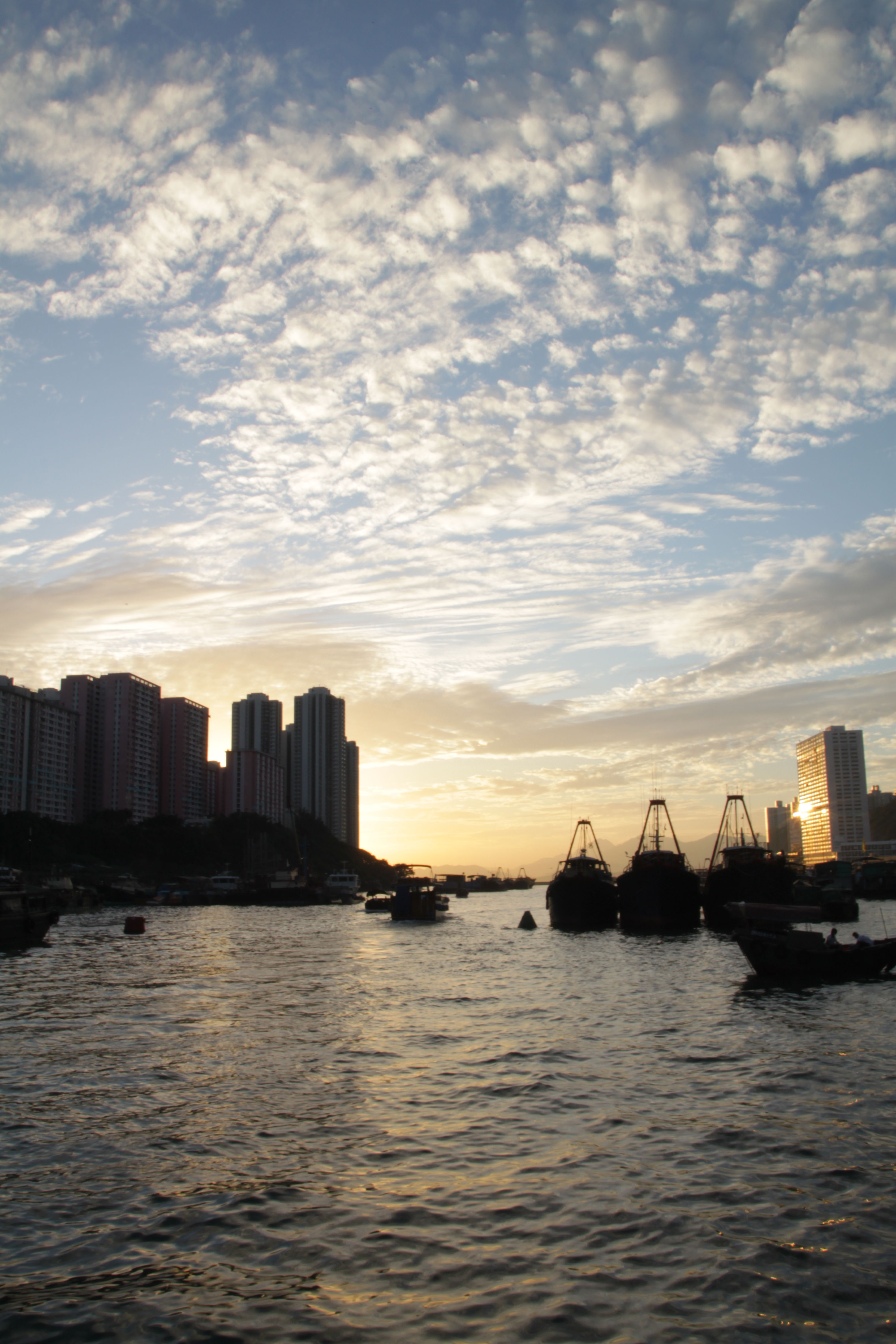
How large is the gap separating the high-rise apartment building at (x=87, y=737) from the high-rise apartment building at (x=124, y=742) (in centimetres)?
85

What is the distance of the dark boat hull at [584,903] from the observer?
235ft

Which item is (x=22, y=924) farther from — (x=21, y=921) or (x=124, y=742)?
(x=124, y=742)

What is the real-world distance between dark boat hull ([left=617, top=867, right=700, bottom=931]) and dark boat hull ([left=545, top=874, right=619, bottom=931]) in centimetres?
281

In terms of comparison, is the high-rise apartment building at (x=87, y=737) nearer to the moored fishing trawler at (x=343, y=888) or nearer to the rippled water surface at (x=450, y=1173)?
the moored fishing trawler at (x=343, y=888)

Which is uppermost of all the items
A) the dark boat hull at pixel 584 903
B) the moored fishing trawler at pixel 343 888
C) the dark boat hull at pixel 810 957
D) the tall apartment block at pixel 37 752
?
the tall apartment block at pixel 37 752

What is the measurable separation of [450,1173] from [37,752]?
17176cm

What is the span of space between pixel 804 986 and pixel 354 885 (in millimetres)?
132698

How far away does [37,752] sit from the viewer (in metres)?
167

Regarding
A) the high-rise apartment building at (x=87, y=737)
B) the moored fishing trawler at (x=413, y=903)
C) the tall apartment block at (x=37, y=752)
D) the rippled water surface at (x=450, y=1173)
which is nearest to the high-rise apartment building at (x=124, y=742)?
the high-rise apartment building at (x=87, y=737)

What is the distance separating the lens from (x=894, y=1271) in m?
9.87

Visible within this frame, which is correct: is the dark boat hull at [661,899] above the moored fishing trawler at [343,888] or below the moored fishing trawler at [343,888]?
above

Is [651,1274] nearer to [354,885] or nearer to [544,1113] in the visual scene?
[544,1113]

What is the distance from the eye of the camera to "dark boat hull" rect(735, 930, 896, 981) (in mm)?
32969

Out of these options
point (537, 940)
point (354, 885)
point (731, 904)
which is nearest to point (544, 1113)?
point (731, 904)
